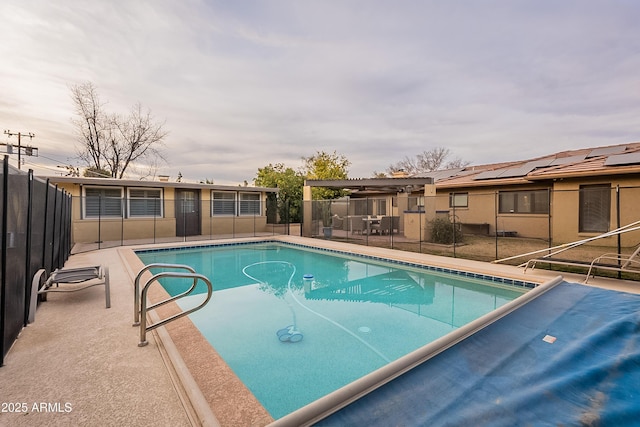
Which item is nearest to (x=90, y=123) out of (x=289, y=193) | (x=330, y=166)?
(x=289, y=193)

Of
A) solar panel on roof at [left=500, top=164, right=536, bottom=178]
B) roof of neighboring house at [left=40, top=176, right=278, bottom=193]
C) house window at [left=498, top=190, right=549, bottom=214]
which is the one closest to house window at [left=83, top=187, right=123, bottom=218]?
roof of neighboring house at [left=40, top=176, right=278, bottom=193]

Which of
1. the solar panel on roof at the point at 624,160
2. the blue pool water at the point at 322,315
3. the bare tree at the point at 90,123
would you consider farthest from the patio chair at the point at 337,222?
the bare tree at the point at 90,123

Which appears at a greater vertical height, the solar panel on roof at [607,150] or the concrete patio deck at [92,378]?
the solar panel on roof at [607,150]

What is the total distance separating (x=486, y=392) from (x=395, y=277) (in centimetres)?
538

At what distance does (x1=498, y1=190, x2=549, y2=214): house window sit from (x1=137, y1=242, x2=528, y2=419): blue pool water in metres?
7.03

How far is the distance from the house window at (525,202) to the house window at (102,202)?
15.6 metres

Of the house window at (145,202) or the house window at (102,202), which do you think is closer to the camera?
the house window at (102,202)

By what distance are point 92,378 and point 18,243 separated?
1.78 meters

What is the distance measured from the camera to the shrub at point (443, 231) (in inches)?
428

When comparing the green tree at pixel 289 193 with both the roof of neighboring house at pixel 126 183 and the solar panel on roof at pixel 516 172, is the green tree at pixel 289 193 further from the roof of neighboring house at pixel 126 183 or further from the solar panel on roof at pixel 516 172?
the solar panel on roof at pixel 516 172

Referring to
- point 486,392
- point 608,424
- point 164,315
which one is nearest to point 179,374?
point 164,315

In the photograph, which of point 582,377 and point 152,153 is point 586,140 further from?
point 152,153

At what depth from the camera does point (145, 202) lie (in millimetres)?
12750

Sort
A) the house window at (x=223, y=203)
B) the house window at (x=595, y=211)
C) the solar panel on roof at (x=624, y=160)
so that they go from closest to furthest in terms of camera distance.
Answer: the solar panel on roof at (x=624, y=160) < the house window at (x=595, y=211) < the house window at (x=223, y=203)
